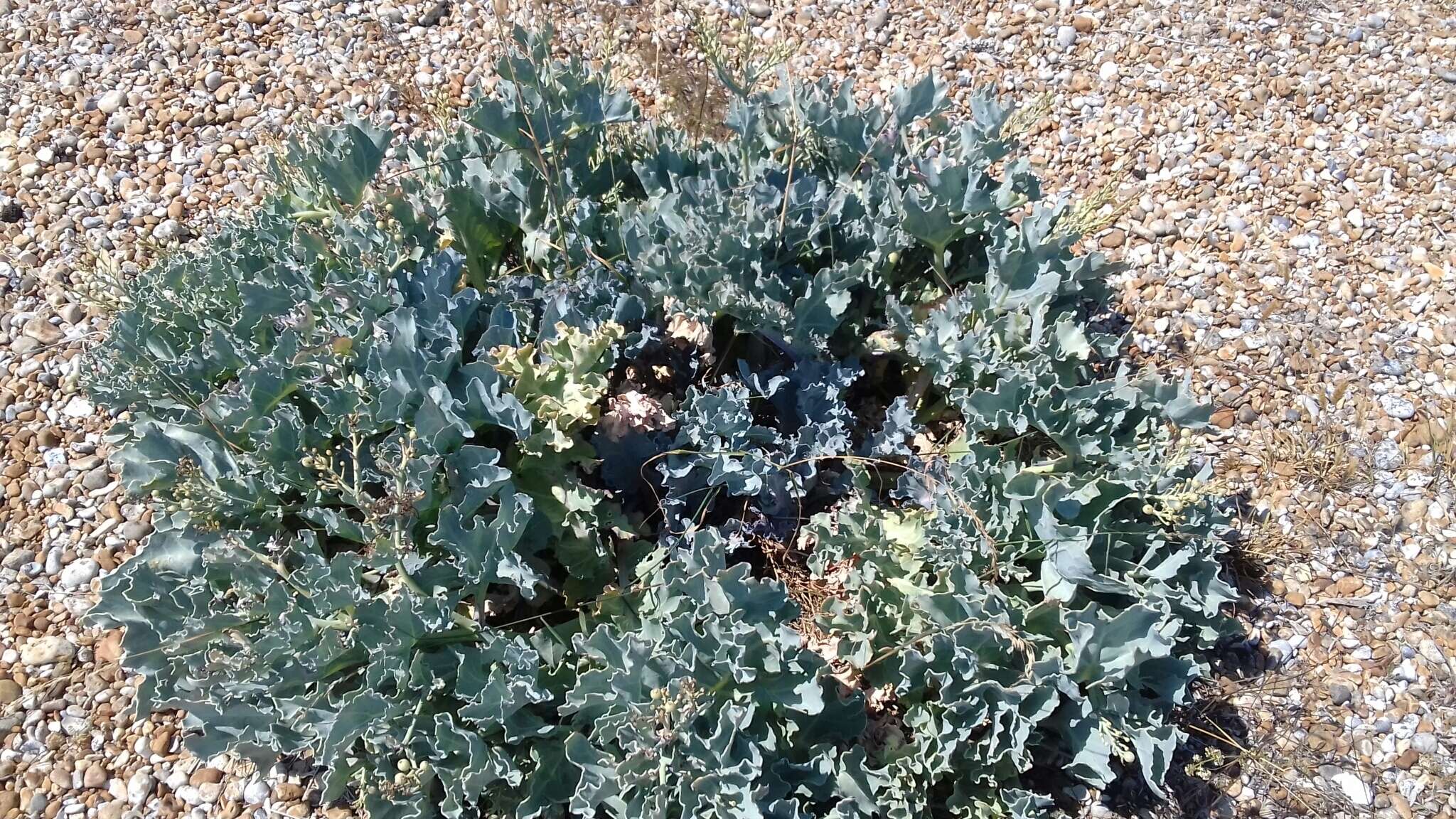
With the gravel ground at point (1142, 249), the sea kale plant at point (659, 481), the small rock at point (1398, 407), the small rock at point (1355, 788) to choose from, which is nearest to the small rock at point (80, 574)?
the gravel ground at point (1142, 249)

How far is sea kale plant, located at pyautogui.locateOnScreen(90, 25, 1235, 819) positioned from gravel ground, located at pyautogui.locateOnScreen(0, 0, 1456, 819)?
444 millimetres

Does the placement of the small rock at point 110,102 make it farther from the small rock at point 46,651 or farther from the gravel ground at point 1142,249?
the small rock at point 46,651

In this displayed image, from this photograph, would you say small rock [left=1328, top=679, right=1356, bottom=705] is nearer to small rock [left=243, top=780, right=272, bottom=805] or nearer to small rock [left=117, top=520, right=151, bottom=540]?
small rock [left=243, top=780, right=272, bottom=805]

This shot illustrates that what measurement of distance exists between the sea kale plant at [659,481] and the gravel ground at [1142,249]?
444 mm

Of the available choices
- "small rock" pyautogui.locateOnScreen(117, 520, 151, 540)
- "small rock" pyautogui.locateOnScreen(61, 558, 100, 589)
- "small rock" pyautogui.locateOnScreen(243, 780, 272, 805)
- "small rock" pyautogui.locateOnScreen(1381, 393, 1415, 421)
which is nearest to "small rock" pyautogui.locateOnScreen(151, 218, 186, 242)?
"small rock" pyautogui.locateOnScreen(117, 520, 151, 540)

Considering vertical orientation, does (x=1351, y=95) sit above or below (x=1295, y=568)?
above

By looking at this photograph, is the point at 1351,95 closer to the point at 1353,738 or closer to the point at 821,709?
the point at 1353,738

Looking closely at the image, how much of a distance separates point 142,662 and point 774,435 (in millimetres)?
1670

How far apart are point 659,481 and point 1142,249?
2107 millimetres

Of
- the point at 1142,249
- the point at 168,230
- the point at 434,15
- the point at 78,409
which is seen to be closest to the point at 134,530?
the point at 78,409

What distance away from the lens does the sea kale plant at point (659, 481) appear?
2355 mm

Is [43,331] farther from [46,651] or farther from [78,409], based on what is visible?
[46,651]

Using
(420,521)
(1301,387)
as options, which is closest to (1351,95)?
(1301,387)

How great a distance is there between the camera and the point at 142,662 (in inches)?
98.1
